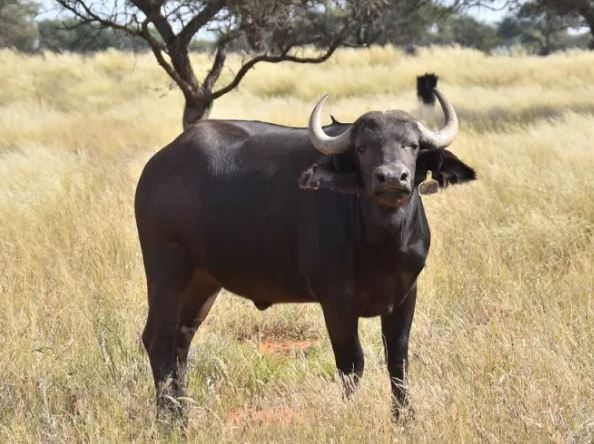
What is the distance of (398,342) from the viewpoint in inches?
179

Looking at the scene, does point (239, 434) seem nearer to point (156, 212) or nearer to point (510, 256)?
point (156, 212)

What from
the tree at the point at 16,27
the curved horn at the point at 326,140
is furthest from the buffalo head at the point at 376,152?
the tree at the point at 16,27

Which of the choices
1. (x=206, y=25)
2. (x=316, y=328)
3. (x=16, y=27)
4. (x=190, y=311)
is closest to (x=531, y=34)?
(x=16, y=27)

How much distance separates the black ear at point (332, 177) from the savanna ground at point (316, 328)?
3.08 ft

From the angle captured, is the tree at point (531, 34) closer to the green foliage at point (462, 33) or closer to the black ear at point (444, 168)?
the green foliage at point (462, 33)

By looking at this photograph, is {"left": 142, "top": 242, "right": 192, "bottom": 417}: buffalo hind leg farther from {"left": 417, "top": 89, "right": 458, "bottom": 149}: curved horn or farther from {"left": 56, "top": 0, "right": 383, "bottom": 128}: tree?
{"left": 56, "top": 0, "right": 383, "bottom": 128}: tree

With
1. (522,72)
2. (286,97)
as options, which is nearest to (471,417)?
(286,97)

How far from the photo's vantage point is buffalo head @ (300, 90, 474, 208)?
3.92m

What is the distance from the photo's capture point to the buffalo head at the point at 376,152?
3.92 metres

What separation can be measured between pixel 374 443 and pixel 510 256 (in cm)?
377

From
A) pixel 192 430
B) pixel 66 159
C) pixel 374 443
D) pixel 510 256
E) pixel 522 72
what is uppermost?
pixel 374 443

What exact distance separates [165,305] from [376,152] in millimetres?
1512

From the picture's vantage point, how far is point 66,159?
1249 cm

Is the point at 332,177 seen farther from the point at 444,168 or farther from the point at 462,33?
the point at 462,33
